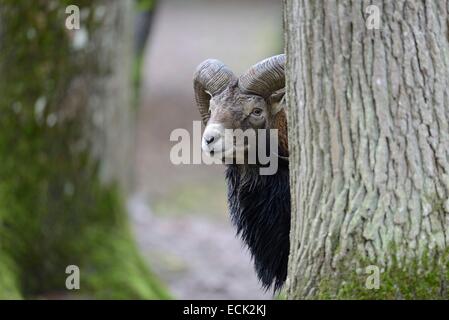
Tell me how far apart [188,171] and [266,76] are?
651 inches

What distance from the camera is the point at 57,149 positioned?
10.1 metres

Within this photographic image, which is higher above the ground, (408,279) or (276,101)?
(276,101)

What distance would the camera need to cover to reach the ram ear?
7.70 m

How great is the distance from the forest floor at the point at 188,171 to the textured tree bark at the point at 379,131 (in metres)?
2.82

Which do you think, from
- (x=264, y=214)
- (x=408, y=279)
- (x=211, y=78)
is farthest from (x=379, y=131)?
(x=211, y=78)

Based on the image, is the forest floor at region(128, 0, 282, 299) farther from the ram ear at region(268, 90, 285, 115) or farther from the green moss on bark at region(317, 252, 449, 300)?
the green moss on bark at region(317, 252, 449, 300)

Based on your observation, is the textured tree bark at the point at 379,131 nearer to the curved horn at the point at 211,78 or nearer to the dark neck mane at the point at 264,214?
the dark neck mane at the point at 264,214

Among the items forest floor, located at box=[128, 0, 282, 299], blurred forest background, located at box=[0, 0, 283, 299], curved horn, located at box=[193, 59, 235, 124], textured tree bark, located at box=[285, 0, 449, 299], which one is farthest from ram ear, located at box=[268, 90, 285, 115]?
blurred forest background, located at box=[0, 0, 283, 299]

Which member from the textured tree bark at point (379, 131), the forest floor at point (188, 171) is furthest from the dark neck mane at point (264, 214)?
the textured tree bark at point (379, 131)

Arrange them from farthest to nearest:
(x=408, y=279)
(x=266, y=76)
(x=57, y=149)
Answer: (x=57, y=149), (x=266, y=76), (x=408, y=279)

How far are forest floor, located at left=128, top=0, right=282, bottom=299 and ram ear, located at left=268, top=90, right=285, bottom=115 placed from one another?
4.88 feet

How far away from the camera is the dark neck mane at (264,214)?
7.69 m

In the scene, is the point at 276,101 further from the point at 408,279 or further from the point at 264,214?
the point at 408,279

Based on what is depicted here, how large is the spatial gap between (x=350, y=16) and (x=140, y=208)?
1304 cm
